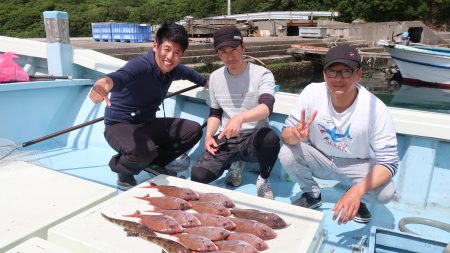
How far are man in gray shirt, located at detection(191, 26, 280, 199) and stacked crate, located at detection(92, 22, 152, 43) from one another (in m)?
18.2

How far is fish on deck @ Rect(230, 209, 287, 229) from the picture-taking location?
2.22 metres

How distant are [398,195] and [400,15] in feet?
133

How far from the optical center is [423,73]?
734 inches

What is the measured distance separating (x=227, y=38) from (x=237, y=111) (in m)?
0.69

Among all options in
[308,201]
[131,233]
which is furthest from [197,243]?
[308,201]

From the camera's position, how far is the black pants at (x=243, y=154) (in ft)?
10.2

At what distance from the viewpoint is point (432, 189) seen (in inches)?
122

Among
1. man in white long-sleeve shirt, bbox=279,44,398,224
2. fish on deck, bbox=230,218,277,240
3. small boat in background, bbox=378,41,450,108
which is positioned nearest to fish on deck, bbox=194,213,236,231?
fish on deck, bbox=230,218,277,240

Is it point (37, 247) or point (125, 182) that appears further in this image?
point (125, 182)

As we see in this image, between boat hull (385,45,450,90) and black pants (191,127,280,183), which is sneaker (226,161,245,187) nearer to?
black pants (191,127,280,183)

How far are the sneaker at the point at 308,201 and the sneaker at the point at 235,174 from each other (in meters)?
0.70

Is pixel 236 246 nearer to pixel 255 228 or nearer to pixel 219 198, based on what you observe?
pixel 255 228

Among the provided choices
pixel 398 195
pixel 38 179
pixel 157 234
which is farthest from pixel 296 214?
pixel 38 179

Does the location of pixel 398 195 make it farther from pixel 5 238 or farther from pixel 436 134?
pixel 5 238
